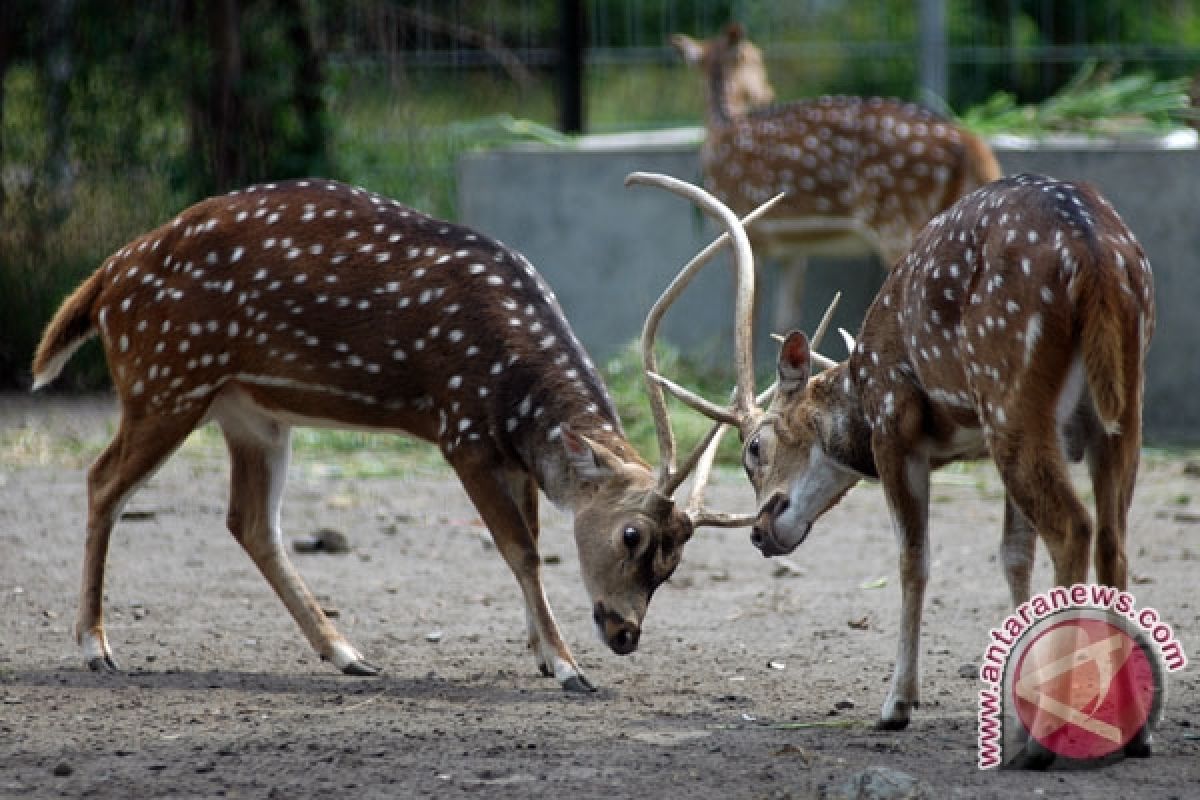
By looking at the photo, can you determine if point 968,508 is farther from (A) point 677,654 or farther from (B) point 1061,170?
(A) point 677,654

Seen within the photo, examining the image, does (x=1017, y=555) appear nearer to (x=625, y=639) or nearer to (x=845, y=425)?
(x=845, y=425)

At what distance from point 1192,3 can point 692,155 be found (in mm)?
5802

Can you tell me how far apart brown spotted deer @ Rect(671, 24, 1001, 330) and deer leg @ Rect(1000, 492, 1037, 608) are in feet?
12.4

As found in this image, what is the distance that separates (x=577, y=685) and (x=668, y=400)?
13.4 ft

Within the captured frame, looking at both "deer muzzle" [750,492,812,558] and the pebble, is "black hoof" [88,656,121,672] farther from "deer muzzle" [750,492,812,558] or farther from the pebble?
the pebble

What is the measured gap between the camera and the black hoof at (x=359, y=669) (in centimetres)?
582

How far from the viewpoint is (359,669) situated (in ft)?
19.1

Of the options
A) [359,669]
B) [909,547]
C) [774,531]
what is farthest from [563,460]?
[909,547]

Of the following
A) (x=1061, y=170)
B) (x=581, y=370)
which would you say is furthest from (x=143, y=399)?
(x=1061, y=170)

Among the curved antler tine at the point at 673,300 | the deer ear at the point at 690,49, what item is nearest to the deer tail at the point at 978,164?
the deer ear at the point at 690,49

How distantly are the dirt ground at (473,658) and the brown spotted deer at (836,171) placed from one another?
131 centimetres

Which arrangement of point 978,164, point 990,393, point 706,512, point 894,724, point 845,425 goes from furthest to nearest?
point 978,164 < point 706,512 < point 845,425 < point 894,724 < point 990,393

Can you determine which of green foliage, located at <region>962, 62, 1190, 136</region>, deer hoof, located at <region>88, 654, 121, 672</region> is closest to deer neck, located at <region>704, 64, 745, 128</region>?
green foliage, located at <region>962, 62, 1190, 136</region>

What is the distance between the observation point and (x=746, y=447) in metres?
5.53
